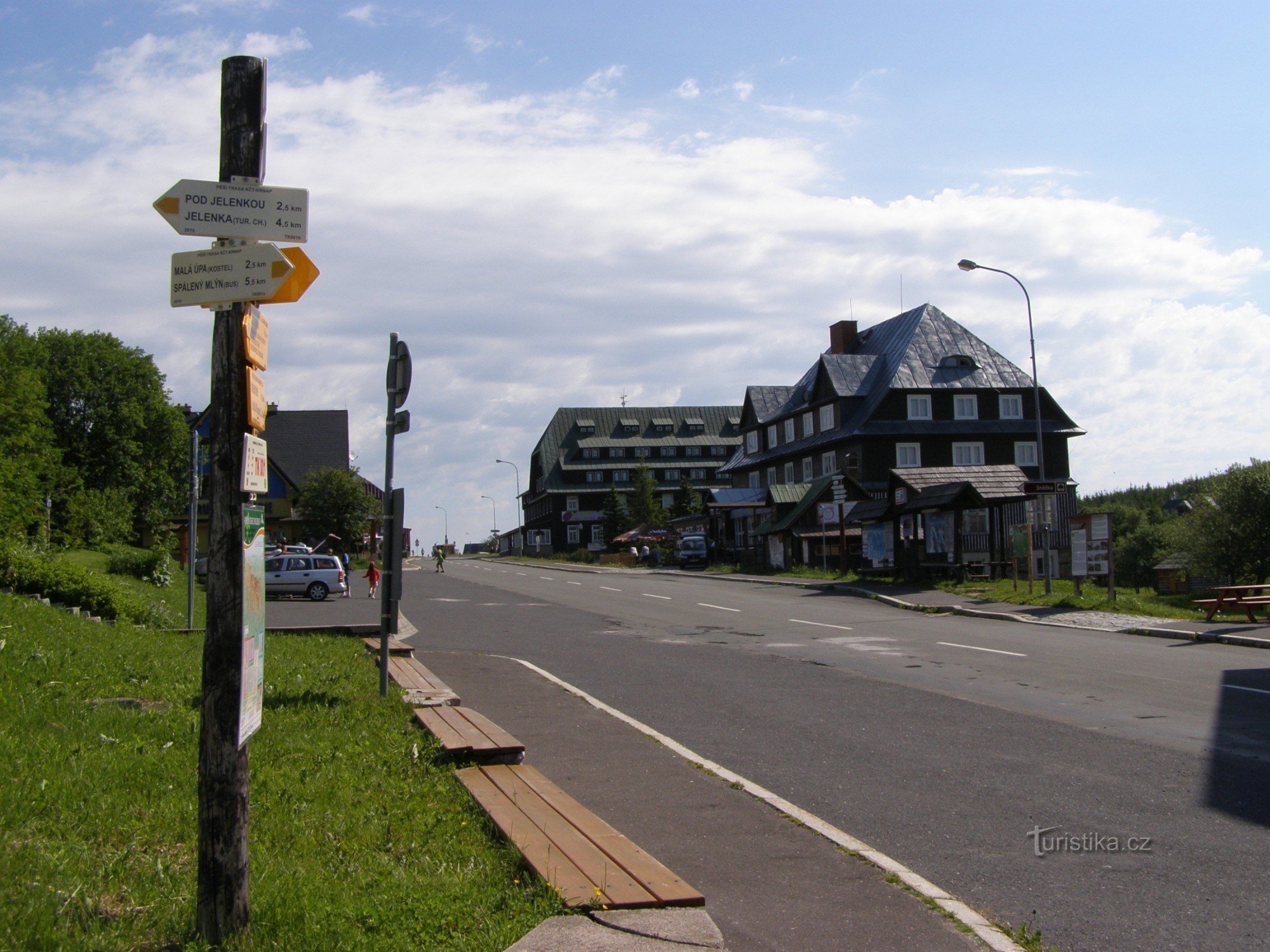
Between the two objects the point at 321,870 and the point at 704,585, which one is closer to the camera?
the point at 321,870

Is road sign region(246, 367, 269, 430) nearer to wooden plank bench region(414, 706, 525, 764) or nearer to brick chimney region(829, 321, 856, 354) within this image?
wooden plank bench region(414, 706, 525, 764)

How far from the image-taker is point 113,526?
46.3 metres

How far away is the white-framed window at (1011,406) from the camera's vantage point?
62781 millimetres

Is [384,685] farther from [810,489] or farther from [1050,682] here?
[810,489]

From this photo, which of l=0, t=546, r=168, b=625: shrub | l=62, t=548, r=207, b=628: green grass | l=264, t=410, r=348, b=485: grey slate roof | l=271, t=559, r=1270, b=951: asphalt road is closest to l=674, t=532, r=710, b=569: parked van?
l=62, t=548, r=207, b=628: green grass

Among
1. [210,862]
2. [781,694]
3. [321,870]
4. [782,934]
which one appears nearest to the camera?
[210,862]

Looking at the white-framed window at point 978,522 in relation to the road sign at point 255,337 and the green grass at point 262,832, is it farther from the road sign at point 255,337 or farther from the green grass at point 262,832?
the road sign at point 255,337

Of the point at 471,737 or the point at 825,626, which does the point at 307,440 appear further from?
the point at 471,737

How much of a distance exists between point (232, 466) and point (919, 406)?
198ft

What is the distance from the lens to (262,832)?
549 cm

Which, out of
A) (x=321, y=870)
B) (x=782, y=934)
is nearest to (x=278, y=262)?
(x=321, y=870)

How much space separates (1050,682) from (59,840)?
34.8 feet

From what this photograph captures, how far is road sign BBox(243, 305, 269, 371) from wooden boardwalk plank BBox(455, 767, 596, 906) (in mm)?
2503

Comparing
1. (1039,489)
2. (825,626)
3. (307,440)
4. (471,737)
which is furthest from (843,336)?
(471,737)
